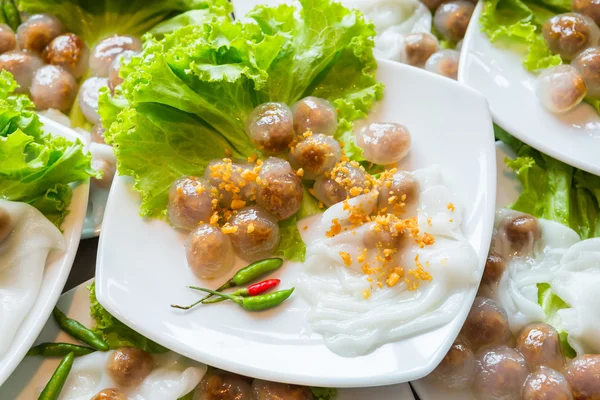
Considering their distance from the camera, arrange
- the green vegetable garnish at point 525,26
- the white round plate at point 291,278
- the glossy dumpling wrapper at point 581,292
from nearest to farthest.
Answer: the white round plate at point 291,278
the glossy dumpling wrapper at point 581,292
the green vegetable garnish at point 525,26

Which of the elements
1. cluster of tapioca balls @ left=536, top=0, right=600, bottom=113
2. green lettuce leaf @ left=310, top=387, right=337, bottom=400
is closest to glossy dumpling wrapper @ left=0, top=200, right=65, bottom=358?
green lettuce leaf @ left=310, top=387, right=337, bottom=400

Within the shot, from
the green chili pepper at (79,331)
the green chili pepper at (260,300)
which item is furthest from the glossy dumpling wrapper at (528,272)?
the green chili pepper at (79,331)

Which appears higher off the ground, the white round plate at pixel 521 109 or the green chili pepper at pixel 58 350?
the white round plate at pixel 521 109

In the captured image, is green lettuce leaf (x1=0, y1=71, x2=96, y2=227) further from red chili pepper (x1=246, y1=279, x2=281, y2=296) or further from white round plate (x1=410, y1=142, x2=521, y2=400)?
white round plate (x1=410, y1=142, x2=521, y2=400)

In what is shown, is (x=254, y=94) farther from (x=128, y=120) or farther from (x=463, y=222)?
(x=463, y=222)

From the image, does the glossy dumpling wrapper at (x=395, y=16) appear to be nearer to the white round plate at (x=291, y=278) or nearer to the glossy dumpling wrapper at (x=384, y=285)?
the white round plate at (x=291, y=278)

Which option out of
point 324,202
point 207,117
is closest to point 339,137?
point 324,202
